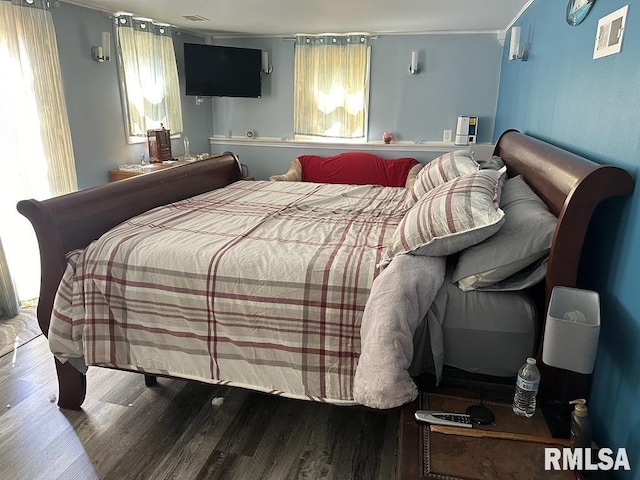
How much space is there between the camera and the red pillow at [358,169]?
485 centimetres

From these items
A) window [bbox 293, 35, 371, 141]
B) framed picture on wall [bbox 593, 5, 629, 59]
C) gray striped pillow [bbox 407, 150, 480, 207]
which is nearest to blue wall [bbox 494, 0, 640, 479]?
framed picture on wall [bbox 593, 5, 629, 59]

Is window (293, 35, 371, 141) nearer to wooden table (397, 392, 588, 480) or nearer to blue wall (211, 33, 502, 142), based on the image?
blue wall (211, 33, 502, 142)

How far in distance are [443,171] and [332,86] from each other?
118 inches

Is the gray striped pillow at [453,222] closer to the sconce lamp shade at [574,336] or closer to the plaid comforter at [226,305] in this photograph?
the plaid comforter at [226,305]

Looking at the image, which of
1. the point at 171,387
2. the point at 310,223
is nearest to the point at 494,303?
the point at 310,223

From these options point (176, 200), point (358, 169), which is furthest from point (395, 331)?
point (358, 169)

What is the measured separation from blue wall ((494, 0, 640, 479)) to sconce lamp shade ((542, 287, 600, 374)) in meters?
0.11

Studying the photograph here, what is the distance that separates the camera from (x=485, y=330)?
144cm

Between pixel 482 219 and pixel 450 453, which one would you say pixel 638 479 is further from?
pixel 482 219

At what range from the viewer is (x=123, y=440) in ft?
6.39

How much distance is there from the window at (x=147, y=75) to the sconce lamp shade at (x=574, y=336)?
3969mm

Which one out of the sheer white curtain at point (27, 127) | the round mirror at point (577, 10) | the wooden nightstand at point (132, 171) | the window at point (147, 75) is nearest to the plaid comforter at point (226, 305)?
the round mirror at point (577, 10)

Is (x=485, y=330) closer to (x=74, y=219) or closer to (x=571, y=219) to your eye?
(x=571, y=219)

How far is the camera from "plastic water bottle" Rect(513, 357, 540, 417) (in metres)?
1.25
